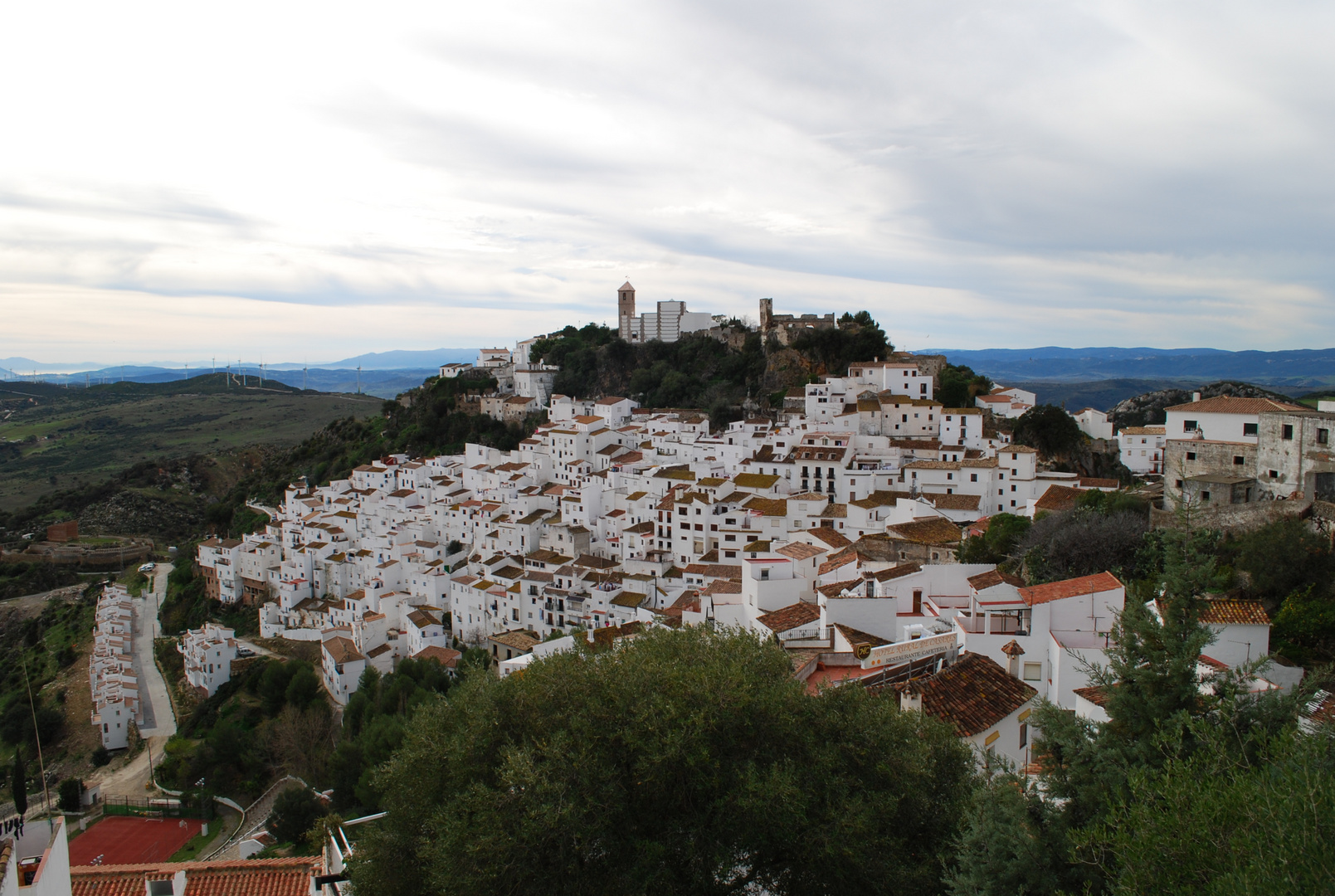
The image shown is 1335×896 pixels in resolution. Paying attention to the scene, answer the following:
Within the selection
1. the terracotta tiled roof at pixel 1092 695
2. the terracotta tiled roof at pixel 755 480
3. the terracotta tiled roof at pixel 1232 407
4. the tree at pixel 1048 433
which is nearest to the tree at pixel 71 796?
the terracotta tiled roof at pixel 755 480

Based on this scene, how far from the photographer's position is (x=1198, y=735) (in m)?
6.54

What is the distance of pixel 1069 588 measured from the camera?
46.2 ft

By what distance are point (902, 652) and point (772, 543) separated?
17174mm

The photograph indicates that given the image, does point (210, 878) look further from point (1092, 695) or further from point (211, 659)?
point (211, 659)

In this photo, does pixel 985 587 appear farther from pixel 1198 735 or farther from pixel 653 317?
pixel 653 317

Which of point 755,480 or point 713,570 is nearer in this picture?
point 713,570

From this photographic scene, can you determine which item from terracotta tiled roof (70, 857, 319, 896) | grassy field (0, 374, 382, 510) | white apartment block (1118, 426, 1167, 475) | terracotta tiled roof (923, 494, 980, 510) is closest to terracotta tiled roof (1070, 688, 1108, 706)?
terracotta tiled roof (70, 857, 319, 896)

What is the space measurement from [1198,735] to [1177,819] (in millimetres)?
A: 1722

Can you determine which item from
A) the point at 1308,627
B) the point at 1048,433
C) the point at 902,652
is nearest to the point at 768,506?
the point at 1048,433

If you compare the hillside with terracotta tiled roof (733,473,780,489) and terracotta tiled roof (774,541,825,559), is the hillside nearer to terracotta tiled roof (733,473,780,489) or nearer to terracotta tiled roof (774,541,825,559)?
terracotta tiled roof (733,473,780,489)

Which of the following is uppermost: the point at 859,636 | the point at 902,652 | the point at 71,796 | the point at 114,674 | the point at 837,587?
the point at 902,652

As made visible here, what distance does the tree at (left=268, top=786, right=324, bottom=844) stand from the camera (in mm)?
21906

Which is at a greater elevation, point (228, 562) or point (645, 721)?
point (645, 721)

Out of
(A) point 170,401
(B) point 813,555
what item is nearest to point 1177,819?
(B) point 813,555
